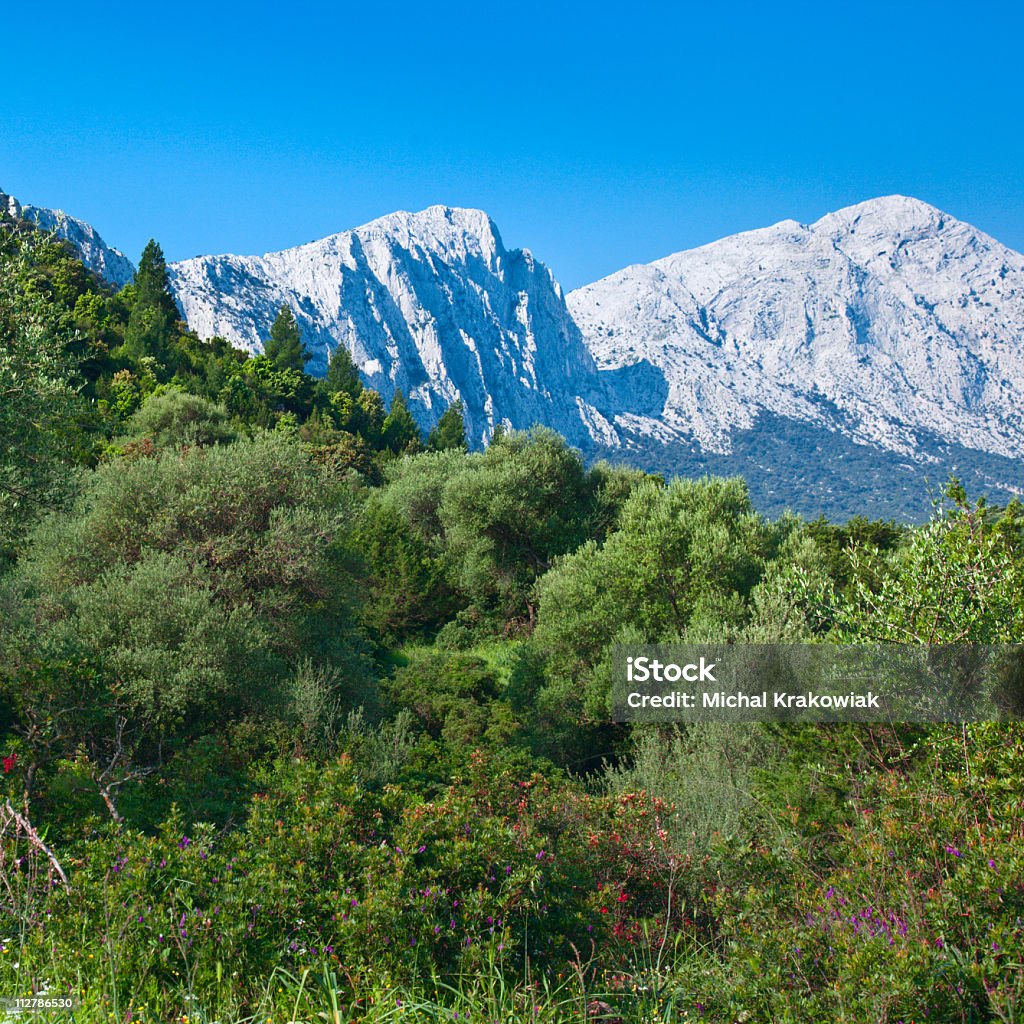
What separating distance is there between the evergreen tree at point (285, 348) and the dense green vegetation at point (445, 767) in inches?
1823

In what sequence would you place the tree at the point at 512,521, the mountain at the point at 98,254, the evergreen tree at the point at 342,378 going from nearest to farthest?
the tree at the point at 512,521
the evergreen tree at the point at 342,378
the mountain at the point at 98,254

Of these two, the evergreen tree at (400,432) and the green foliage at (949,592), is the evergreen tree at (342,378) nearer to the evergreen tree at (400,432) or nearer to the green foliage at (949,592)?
the evergreen tree at (400,432)

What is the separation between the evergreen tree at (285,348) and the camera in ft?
258

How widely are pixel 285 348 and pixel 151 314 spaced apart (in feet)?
56.1

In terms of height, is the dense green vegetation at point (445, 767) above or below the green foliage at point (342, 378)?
below

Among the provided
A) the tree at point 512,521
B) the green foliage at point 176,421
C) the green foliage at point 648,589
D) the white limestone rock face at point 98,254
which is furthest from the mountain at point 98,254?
the green foliage at point 648,589

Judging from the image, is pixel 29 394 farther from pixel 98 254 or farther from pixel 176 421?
pixel 98 254

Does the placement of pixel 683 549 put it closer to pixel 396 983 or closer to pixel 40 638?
pixel 40 638

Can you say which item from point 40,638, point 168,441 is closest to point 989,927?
point 40,638

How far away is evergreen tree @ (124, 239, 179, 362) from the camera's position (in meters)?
59.6

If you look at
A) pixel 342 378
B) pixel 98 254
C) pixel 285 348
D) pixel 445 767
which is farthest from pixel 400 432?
pixel 98 254

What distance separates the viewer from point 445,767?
1712 centimetres

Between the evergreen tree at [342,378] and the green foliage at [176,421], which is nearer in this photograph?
the green foliage at [176,421]

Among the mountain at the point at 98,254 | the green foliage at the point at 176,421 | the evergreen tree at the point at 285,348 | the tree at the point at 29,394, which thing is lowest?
the tree at the point at 29,394
